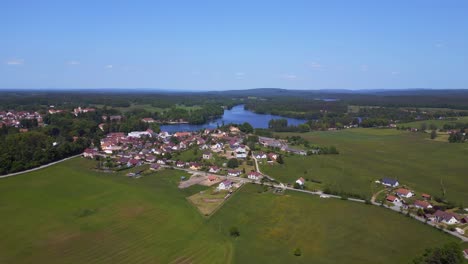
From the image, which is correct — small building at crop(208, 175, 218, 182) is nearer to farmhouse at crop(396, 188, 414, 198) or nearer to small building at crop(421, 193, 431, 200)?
farmhouse at crop(396, 188, 414, 198)

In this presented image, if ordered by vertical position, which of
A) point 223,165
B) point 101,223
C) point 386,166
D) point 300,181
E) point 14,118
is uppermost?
point 14,118

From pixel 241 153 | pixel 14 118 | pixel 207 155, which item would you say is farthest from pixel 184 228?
pixel 14 118

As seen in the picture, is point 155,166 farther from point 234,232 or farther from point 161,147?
point 234,232

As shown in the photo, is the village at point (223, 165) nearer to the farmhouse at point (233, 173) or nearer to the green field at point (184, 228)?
the farmhouse at point (233, 173)

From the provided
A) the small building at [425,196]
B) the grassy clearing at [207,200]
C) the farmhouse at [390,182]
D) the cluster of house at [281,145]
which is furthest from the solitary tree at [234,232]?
the cluster of house at [281,145]

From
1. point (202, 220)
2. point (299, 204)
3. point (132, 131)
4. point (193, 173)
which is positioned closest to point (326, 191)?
point (299, 204)
